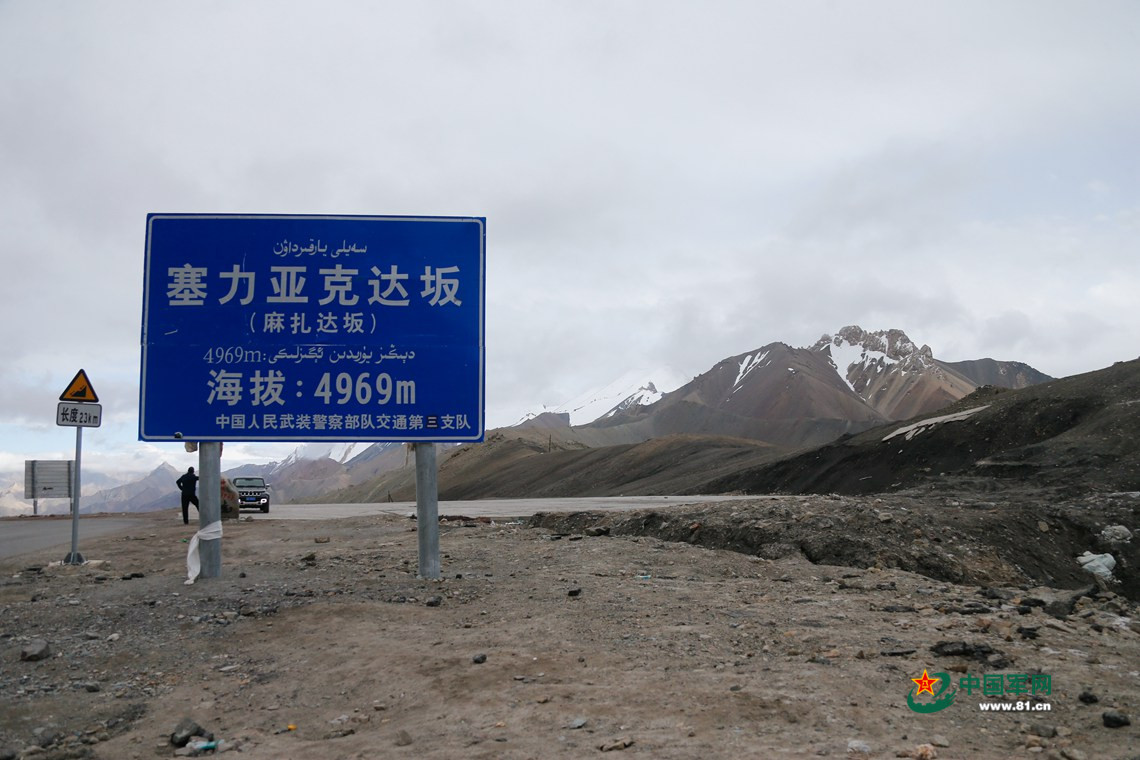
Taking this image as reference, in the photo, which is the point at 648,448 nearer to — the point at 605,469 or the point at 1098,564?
the point at 605,469

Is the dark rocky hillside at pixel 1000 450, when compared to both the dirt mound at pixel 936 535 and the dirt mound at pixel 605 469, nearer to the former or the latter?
the dirt mound at pixel 936 535

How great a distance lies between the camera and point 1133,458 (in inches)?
872

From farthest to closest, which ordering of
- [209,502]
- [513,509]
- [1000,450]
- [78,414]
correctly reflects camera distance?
[1000,450] → [513,509] → [78,414] → [209,502]

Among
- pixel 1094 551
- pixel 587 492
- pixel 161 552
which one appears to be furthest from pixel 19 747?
pixel 587 492

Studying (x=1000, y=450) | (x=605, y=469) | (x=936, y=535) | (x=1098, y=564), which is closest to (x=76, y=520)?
(x=936, y=535)

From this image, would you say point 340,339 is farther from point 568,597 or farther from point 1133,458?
point 1133,458

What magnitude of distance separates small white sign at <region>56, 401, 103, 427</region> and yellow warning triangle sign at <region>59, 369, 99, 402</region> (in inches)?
3.8

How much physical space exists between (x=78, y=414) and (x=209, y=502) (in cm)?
415

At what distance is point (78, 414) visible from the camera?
1241 centimetres

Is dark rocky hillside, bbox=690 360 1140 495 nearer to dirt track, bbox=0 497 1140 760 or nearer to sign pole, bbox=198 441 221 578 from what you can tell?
dirt track, bbox=0 497 1140 760

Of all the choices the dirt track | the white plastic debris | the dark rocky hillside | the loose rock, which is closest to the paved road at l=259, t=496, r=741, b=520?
the dark rocky hillside

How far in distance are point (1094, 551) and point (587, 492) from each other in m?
53.1

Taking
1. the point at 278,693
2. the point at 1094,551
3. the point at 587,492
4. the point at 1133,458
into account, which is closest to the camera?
the point at 278,693

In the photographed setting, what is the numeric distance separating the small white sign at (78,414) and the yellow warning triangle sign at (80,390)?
0.32 feet
